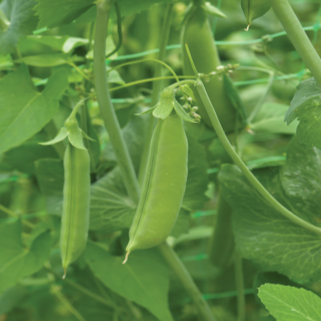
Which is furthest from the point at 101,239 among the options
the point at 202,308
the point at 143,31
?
the point at 143,31

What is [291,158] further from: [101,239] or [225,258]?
[101,239]

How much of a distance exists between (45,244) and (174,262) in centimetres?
25

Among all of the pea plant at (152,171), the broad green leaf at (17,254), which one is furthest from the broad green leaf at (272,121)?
the broad green leaf at (17,254)

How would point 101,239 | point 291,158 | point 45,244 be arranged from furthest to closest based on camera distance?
point 101,239 → point 45,244 → point 291,158

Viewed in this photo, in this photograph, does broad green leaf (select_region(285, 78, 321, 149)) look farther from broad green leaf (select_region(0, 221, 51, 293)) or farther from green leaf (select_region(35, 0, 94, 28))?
broad green leaf (select_region(0, 221, 51, 293))

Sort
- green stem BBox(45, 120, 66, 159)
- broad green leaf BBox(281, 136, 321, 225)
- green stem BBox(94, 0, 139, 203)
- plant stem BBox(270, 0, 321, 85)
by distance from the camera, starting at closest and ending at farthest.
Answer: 1. plant stem BBox(270, 0, 321, 85)
2. green stem BBox(94, 0, 139, 203)
3. broad green leaf BBox(281, 136, 321, 225)
4. green stem BBox(45, 120, 66, 159)

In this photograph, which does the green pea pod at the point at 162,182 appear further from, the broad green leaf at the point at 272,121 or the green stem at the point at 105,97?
the broad green leaf at the point at 272,121

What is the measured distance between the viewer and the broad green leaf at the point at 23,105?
1.92 feet

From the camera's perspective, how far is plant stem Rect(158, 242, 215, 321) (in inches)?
27.0

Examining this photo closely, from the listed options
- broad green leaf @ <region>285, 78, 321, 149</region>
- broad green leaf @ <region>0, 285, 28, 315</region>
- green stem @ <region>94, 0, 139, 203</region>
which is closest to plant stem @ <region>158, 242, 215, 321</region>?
green stem @ <region>94, 0, 139, 203</region>

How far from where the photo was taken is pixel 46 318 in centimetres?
102

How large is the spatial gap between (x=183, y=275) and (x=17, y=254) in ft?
1.04

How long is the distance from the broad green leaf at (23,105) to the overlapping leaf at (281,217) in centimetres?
30

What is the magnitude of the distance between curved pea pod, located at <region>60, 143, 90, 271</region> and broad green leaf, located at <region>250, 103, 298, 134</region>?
392 mm
